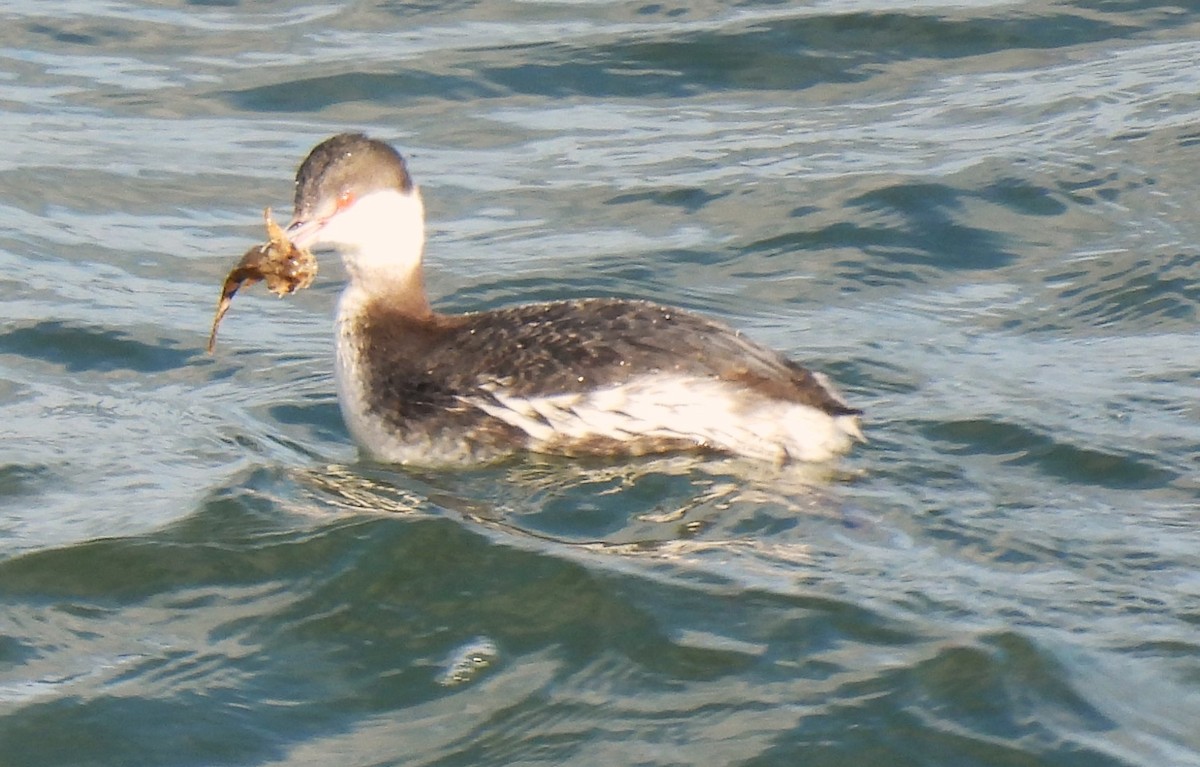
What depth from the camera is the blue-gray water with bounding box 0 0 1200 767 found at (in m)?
5.60

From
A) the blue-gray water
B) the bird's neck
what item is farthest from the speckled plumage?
the bird's neck

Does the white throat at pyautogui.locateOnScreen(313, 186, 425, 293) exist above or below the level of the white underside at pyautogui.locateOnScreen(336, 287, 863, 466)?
above

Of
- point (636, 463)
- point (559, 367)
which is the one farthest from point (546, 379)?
point (636, 463)

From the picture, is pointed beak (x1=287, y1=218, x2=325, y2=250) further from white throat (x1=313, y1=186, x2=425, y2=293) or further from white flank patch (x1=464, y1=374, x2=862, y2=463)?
white flank patch (x1=464, y1=374, x2=862, y2=463)

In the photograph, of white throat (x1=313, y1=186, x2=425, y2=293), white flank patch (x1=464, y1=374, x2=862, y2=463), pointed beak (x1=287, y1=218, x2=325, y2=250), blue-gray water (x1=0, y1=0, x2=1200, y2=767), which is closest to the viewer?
blue-gray water (x1=0, y1=0, x2=1200, y2=767)

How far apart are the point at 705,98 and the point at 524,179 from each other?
1711mm

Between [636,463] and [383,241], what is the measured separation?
1.49 meters

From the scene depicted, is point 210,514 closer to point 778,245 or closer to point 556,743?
point 556,743

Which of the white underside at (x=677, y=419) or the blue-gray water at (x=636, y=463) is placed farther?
the white underside at (x=677, y=419)

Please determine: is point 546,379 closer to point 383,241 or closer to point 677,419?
point 677,419

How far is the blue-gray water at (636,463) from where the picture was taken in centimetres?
560

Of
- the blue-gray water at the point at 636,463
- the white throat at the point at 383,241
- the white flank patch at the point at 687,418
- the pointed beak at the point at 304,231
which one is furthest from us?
the white throat at the point at 383,241

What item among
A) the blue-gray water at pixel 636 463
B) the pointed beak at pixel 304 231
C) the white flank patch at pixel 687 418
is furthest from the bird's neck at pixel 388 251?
the white flank patch at pixel 687 418

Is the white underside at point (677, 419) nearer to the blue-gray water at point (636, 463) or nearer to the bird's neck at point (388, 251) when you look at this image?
the blue-gray water at point (636, 463)
